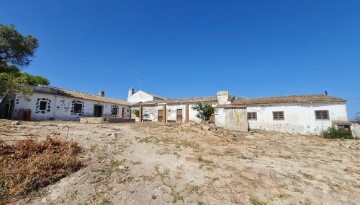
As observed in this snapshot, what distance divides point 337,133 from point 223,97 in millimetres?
10409

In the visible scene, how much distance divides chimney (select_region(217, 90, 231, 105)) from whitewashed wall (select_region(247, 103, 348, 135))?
2.95m

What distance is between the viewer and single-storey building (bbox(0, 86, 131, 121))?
1769 centimetres

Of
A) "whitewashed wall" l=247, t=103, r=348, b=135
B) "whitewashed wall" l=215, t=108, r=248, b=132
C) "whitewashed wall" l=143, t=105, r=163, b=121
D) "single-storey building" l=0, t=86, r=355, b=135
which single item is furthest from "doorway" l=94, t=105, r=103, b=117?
"whitewashed wall" l=247, t=103, r=348, b=135

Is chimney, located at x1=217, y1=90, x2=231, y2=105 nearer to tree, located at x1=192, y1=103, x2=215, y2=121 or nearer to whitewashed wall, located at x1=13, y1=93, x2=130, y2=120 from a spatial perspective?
tree, located at x1=192, y1=103, x2=215, y2=121

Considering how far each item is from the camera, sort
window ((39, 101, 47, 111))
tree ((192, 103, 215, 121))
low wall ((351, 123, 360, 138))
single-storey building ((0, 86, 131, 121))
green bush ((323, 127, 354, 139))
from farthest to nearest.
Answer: tree ((192, 103, 215, 121)), window ((39, 101, 47, 111)), single-storey building ((0, 86, 131, 121)), green bush ((323, 127, 354, 139)), low wall ((351, 123, 360, 138))

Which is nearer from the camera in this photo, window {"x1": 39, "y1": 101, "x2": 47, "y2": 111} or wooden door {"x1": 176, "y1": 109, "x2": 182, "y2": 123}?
window {"x1": 39, "y1": 101, "x2": 47, "y2": 111}

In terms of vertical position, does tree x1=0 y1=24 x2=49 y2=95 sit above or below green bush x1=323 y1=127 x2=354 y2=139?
above

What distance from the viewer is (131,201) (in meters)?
4.08

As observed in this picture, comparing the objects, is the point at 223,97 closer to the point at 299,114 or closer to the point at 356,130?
the point at 299,114

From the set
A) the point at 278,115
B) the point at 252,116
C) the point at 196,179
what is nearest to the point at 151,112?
the point at 252,116

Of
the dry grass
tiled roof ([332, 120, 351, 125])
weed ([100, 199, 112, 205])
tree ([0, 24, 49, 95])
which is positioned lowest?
weed ([100, 199, 112, 205])

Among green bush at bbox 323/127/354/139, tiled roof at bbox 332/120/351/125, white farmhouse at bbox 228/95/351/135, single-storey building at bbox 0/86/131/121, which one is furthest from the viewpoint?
single-storey building at bbox 0/86/131/121

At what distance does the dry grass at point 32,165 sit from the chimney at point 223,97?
→ 1705 centimetres

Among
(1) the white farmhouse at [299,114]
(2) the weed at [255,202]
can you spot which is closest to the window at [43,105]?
(1) the white farmhouse at [299,114]
